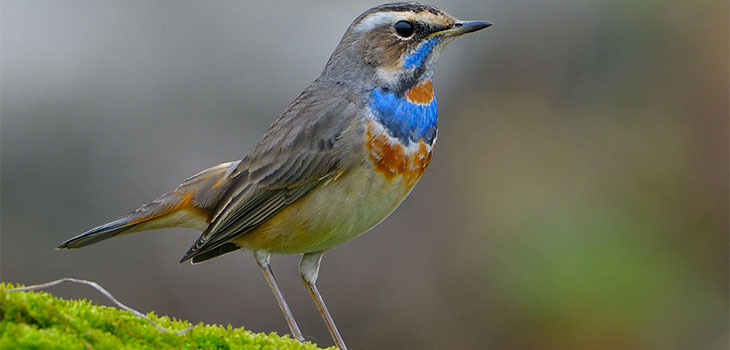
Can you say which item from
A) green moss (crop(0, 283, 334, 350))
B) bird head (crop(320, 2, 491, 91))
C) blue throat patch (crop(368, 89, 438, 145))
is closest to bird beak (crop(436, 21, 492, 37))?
bird head (crop(320, 2, 491, 91))

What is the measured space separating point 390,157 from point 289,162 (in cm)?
62

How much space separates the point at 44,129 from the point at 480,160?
4.33m

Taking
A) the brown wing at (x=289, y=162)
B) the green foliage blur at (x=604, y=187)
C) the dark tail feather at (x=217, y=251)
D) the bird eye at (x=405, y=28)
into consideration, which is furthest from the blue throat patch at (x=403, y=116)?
the green foliage blur at (x=604, y=187)

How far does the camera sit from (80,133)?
8414 millimetres

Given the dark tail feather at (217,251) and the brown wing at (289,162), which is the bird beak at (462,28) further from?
the dark tail feather at (217,251)

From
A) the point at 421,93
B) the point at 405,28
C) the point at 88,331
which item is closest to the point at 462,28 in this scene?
the point at 405,28

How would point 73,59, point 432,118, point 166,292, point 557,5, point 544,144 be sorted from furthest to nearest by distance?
point 557,5 → point 544,144 → point 73,59 → point 166,292 → point 432,118

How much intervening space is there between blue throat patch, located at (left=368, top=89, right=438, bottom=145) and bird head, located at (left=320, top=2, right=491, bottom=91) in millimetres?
81

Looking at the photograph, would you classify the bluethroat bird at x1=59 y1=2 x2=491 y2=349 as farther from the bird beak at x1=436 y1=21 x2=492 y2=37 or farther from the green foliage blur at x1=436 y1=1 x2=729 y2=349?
the green foliage blur at x1=436 y1=1 x2=729 y2=349

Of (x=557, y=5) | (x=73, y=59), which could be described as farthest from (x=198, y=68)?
(x=557, y=5)

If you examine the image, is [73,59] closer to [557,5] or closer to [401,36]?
[401,36]

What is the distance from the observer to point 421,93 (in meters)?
5.03

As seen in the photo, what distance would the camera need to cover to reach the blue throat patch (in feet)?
16.0

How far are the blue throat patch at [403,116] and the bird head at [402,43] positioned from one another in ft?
0.26
